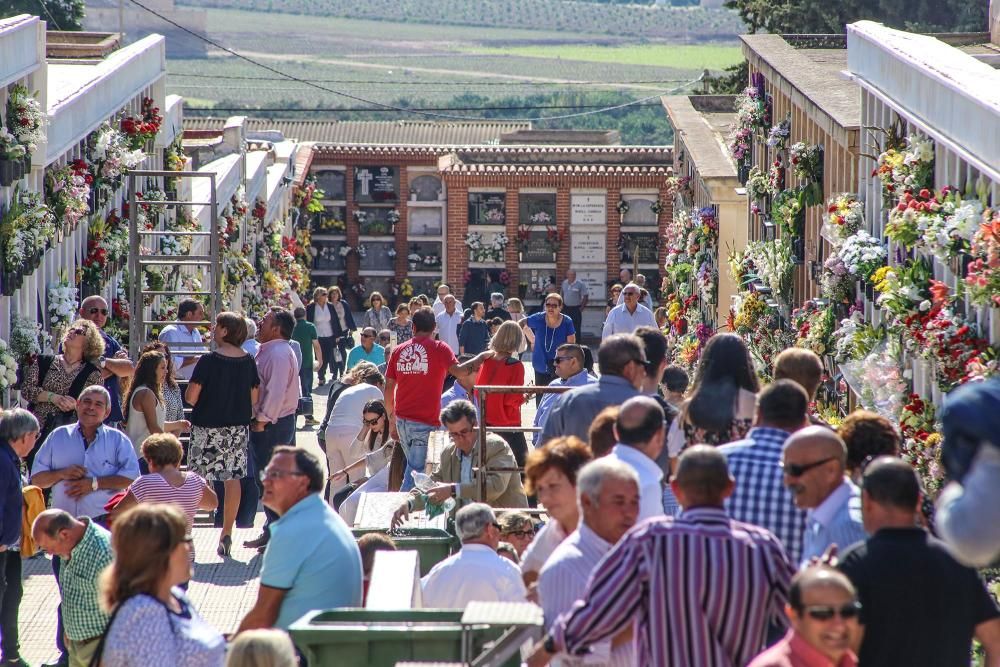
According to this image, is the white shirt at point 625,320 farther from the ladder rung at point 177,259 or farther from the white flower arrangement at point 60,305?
the white flower arrangement at point 60,305

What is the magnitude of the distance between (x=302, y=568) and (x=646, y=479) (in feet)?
4.41

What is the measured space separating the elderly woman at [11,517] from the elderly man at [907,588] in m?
4.92

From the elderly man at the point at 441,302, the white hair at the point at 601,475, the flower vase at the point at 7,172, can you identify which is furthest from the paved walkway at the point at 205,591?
the elderly man at the point at 441,302

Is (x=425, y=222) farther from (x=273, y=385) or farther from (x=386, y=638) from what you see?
(x=386, y=638)

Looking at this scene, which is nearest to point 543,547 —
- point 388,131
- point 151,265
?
point 151,265

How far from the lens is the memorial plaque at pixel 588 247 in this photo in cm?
3666

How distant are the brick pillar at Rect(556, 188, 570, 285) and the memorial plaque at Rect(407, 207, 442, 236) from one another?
2962 millimetres

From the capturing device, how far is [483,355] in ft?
41.2

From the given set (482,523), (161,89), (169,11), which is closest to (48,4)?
(161,89)

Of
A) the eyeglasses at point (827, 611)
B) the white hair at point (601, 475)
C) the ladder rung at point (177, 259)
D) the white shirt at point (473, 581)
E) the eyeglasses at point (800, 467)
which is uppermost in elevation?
the eyeglasses at point (800, 467)

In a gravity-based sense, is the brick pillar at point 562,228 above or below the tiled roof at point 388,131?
below

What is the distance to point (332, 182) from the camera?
1548 inches

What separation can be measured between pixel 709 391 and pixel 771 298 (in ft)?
32.4

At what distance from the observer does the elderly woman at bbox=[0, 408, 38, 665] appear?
864cm
